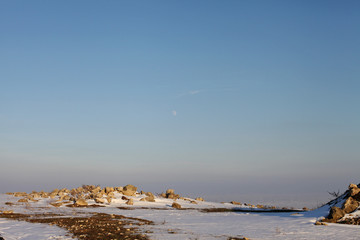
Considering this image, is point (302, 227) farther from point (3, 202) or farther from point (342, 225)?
point (3, 202)

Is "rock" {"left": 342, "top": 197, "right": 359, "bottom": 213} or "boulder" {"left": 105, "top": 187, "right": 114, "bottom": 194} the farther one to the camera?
"boulder" {"left": 105, "top": 187, "right": 114, "bottom": 194}

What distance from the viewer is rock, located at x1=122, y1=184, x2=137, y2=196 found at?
52656 mm

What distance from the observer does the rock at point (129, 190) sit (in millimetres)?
52656

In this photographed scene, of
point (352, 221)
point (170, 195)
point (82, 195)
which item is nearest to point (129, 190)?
point (170, 195)

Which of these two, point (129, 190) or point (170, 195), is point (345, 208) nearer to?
point (170, 195)

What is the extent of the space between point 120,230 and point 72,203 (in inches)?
939

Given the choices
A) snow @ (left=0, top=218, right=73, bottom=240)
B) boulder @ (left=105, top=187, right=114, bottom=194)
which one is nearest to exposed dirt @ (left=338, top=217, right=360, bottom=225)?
snow @ (left=0, top=218, right=73, bottom=240)

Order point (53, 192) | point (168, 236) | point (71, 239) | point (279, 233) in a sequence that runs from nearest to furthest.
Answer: point (71, 239) → point (168, 236) → point (279, 233) → point (53, 192)

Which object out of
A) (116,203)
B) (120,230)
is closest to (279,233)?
(120,230)

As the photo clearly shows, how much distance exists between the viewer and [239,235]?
828 inches

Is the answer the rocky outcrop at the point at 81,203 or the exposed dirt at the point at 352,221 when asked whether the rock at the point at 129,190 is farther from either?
the exposed dirt at the point at 352,221

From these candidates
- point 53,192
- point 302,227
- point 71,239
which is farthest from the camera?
point 53,192

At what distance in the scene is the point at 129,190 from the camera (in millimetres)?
53969

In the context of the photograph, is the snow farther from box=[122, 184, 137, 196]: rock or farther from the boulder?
box=[122, 184, 137, 196]: rock
